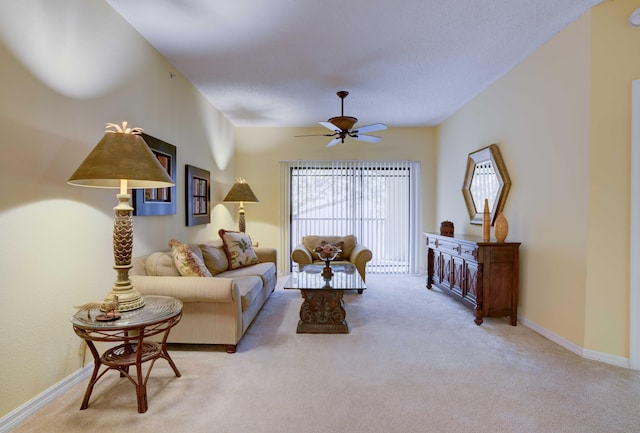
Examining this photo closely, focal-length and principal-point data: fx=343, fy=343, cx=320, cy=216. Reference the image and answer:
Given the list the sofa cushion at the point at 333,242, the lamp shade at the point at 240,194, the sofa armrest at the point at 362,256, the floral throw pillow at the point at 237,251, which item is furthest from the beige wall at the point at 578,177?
the lamp shade at the point at 240,194

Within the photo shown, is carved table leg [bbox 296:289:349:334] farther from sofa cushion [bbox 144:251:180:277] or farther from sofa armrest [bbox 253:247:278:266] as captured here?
sofa armrest [bbox 253:247:278:266]

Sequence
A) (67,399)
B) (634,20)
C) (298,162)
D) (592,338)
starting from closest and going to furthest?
(67,399)
(634,20)
(592,338)
(298,162)

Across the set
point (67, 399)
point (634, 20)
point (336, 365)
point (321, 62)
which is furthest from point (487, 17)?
point (67, 399)

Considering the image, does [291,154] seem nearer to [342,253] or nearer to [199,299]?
[342,253]

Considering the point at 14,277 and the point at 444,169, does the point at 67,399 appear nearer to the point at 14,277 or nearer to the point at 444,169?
the point at 14,277

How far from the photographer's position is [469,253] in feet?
13.2

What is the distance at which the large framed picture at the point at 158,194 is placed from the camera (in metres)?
3.21

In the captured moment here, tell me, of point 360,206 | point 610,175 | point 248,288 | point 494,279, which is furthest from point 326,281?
point 360,206

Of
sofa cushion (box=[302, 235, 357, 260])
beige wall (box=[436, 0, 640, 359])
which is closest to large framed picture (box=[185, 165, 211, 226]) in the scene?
sofa cushion (box=[302, 235, 357, 260])

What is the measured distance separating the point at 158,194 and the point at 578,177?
401 cm

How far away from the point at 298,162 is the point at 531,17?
438 centimetres

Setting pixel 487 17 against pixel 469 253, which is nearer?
pixel 487 17

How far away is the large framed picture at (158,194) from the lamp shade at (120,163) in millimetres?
948

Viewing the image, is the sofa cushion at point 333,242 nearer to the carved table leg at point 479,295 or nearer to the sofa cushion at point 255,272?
the sofa cushion at point 255,272
